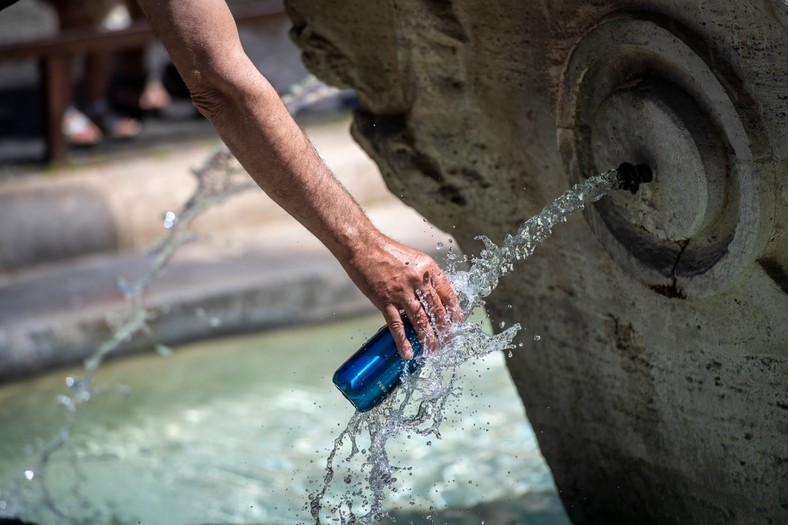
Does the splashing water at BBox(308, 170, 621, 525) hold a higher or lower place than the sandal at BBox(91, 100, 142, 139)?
higher

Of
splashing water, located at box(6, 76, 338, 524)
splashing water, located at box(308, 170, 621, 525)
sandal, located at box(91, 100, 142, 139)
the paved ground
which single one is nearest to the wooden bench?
the paved ground

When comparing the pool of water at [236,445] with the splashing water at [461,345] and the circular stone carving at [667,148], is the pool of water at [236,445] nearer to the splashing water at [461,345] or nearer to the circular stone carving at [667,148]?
the splashing water at [461,345]

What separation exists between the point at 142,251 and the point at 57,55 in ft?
3.40

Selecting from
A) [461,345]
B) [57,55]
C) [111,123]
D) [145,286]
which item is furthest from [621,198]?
[111,123]

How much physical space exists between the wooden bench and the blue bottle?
145 inches

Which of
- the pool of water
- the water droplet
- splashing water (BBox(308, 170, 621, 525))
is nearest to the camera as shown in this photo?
splashing water (BBox(308, 170, 621, 525))

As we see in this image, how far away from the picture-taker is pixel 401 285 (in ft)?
6.73

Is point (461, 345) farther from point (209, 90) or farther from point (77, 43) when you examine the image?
point (77, 43)

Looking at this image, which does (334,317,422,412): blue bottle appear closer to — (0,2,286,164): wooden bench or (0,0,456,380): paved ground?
(0,0,456,380): paved ground

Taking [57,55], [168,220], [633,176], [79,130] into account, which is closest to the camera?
[633,176]

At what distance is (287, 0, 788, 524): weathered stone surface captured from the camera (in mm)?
1963

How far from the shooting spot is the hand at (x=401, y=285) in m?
2.05

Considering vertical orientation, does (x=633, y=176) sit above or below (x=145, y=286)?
above

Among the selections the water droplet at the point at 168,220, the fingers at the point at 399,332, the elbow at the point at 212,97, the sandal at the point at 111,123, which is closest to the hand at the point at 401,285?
the fingers at the point at 399,332
